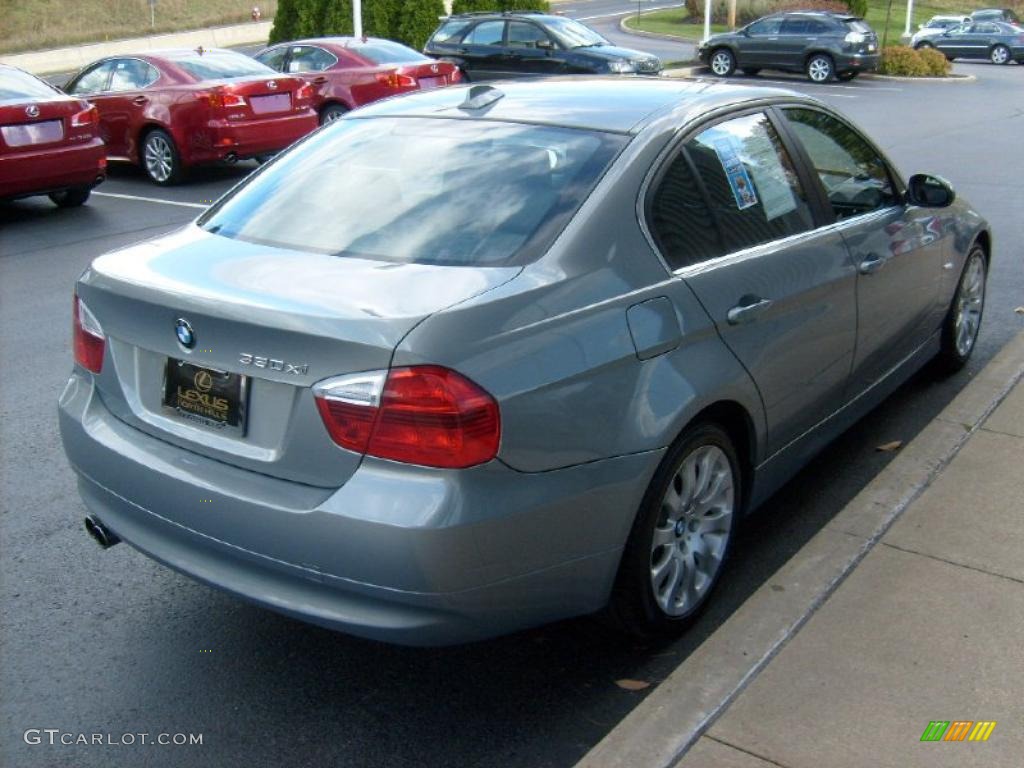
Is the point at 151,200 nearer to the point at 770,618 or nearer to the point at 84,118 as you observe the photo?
the point at 84,118

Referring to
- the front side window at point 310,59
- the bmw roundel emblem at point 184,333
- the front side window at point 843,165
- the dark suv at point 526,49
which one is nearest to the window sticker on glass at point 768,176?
the front side window at point 843,165

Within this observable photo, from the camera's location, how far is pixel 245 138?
13.8m

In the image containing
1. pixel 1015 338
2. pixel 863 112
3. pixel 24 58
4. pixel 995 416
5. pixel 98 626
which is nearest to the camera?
pixel 98 626

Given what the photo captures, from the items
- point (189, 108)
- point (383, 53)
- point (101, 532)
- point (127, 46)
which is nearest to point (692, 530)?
point (101, 532)

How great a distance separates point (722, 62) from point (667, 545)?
1203 inches

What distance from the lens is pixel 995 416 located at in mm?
5629

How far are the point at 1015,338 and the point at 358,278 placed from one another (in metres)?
4.78

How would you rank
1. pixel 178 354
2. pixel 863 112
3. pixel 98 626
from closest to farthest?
pixel 178 354 → pixel 98 626 → pixel 863 112

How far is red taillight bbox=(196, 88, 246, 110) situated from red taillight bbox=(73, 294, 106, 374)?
10314 mm

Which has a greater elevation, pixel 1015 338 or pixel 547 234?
pixel 547 234

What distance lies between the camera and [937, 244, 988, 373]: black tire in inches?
239

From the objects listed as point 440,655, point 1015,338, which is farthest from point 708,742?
point 1015,338

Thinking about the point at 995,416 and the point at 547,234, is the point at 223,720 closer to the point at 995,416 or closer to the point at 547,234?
the point at 547,234

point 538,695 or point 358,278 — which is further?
point 538,695
